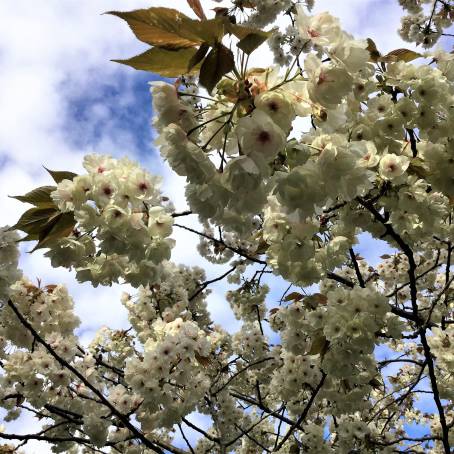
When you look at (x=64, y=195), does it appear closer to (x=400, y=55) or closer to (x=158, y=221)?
(x=158, y=221)

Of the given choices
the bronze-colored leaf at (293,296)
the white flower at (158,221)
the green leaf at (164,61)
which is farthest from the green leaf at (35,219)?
the bronze-colored leaf at (293,296)

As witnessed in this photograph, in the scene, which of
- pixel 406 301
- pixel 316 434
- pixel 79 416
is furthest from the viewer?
pixel 406 301

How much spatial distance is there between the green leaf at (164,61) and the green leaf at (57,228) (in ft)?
2.02

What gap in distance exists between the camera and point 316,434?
5000mm

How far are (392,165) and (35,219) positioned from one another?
158cm

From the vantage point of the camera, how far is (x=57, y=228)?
5.57ft

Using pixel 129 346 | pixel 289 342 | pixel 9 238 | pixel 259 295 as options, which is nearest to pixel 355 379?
pixel 289 342

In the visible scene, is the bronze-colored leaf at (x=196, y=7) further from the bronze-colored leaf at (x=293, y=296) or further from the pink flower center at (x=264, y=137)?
the bronze-colored leaf at (x=293, y=296)

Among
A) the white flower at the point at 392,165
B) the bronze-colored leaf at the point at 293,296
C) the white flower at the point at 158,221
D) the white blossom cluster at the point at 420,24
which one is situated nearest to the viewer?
the white flower at the point at 158,221

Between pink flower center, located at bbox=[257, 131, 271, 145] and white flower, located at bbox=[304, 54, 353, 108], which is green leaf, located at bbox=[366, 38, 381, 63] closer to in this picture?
white flower, located at bbox=[304, 54, 353, 108]

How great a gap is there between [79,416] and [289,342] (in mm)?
2252

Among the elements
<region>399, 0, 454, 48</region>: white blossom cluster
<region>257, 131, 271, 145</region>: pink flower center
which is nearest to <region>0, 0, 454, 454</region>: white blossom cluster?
<region>257, 131, 271, 145</region>: pink flower center

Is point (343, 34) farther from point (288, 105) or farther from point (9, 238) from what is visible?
point (9, 238)

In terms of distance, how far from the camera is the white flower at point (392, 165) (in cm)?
217
